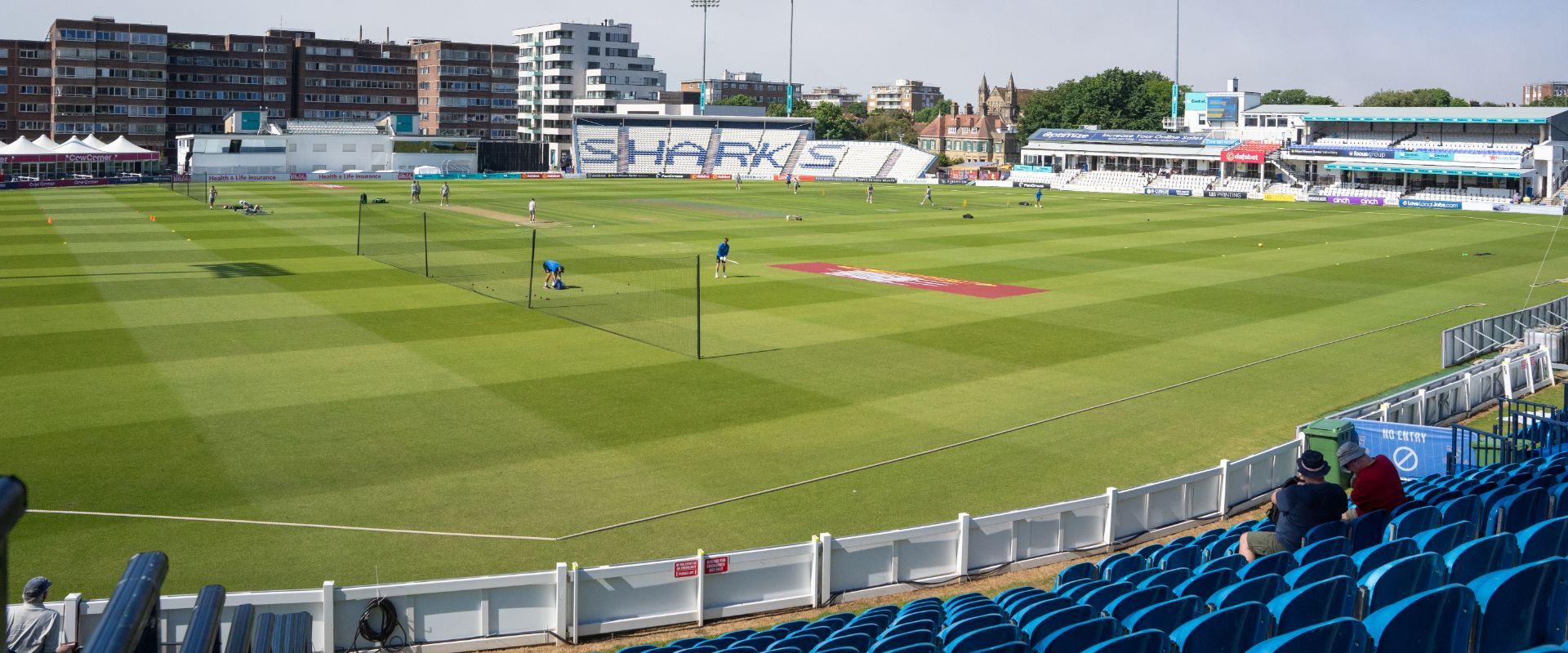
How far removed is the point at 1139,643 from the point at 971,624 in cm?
200

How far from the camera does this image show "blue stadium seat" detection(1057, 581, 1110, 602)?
9.88 metres

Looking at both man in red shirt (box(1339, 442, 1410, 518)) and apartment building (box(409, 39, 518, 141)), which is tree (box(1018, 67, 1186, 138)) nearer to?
apartment building (box(409, 39, 518, 141))

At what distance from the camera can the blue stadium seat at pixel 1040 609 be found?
9.01m

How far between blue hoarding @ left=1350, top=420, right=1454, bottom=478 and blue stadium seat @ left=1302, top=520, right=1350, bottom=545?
8329 millimetres

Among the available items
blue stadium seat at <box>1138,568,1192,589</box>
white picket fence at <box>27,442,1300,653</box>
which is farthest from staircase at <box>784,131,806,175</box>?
blue stadium seat at <box>1138,568,1192,589</box>

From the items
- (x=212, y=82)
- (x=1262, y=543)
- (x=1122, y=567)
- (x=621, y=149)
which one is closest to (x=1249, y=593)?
(x=1262, y=543)

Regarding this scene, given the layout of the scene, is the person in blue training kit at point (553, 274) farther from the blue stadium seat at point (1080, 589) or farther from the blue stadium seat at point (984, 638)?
the blue stadium seat at point (984, 638)

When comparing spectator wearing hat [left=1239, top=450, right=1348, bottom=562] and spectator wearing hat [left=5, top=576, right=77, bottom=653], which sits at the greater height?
spectator wearing hat [left=1239, top=450, right=1348, bottom=562]

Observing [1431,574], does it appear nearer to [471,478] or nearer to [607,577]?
[607,577]

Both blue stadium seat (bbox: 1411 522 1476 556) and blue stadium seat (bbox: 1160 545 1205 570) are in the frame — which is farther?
blue stadium seat (bbox: 1160 545 1205 570)

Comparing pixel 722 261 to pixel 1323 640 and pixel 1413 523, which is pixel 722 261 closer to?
pixel 1413 523

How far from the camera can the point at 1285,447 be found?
18125mm

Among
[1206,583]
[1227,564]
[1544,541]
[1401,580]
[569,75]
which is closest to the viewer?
[1401,580]

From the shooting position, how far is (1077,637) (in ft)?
25.1
